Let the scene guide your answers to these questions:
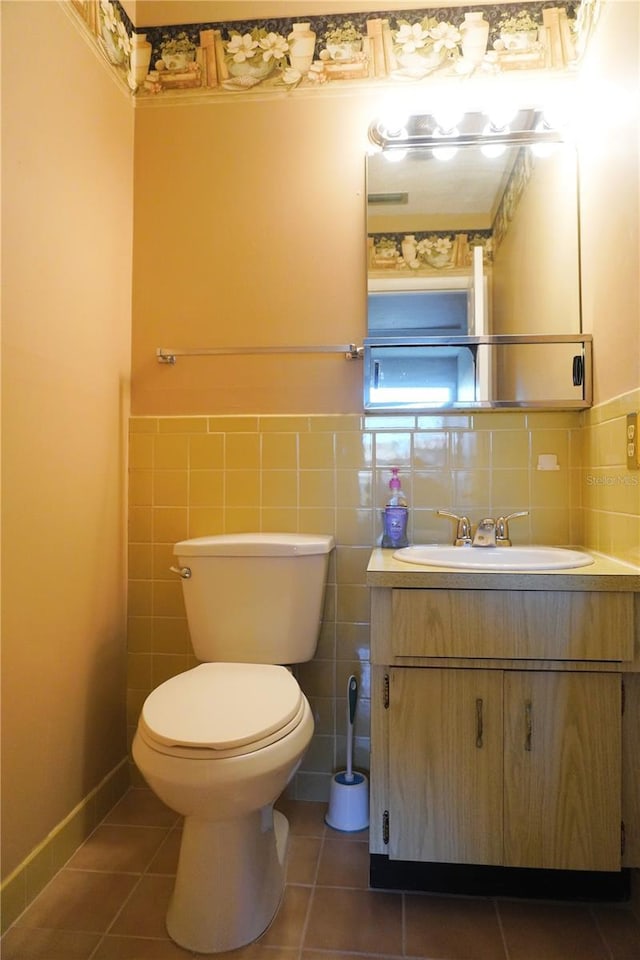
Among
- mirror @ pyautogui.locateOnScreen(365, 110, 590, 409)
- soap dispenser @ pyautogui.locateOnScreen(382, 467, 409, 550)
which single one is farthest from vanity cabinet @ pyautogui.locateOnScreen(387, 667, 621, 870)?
mirror @ pyautogui.locateOnScreen(365, 110, 590, 409)

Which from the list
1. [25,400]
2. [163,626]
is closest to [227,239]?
[25,400]

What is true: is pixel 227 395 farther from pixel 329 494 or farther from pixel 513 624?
pixel 513 624

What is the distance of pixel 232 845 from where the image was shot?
1115mm

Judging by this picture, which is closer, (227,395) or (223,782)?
(223,782)

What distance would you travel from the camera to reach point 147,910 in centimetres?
118

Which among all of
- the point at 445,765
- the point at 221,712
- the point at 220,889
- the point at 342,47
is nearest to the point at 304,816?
the point at 220,889

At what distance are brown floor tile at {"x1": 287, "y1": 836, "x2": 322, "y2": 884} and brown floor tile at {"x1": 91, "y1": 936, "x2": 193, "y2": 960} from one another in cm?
30

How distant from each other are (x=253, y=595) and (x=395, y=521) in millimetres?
460

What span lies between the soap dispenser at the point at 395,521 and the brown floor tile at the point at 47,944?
1121mm

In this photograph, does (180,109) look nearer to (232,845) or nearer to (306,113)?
(306,113)

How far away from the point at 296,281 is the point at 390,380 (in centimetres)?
45

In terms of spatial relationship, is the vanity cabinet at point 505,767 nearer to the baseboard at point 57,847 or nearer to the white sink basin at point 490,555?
the white sink basin at point 490,555

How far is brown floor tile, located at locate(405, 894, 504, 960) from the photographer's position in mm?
1077

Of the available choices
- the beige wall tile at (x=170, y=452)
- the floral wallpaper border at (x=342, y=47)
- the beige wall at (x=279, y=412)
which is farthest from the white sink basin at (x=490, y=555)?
the floral wallpaper border at (x=342, y=47)
